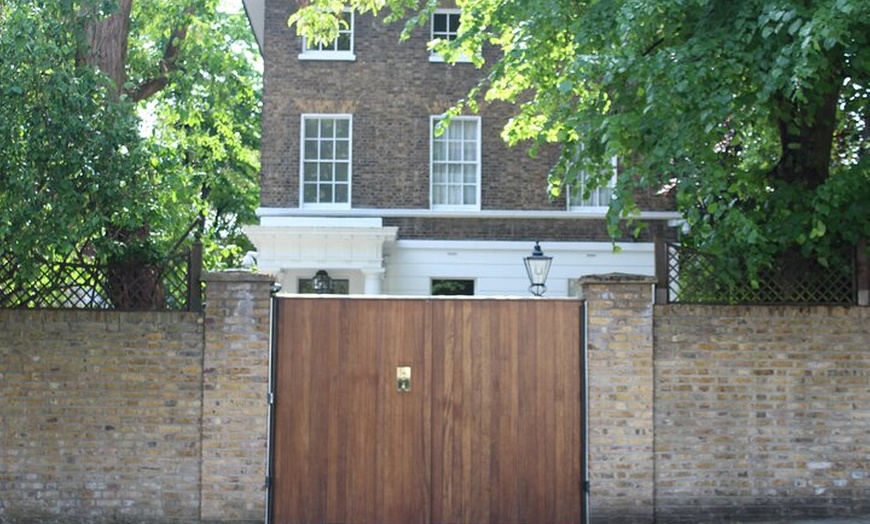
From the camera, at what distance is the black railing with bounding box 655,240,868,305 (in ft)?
34.7

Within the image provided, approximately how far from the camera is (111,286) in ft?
34.3

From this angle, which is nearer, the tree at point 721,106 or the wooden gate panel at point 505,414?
the tree at point 721,106

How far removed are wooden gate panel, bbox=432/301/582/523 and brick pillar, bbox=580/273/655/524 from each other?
0.18m

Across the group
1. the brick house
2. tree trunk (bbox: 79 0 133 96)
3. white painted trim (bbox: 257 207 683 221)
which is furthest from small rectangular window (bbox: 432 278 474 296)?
tree trunk (bbox: 79 0 133 96)

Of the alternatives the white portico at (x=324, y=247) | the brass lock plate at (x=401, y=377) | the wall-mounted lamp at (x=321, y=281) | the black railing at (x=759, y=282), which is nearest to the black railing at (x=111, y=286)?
the brass lock plate at (x=401, y=377)

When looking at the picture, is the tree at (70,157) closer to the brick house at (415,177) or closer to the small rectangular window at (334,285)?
the small rectangular window at (334,285)

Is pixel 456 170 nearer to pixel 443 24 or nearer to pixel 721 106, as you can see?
pixel 443 24

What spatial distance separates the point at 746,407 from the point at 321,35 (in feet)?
27.2

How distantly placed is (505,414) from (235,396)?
2.60m

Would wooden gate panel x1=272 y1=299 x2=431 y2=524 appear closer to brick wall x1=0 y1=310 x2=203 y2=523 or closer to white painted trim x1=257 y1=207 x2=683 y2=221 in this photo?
brick wall x1=0 y1=310 x2=203 y2=523

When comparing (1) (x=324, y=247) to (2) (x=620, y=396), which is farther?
(1) (x=324, y=247)

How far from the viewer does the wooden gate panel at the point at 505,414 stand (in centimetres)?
1023

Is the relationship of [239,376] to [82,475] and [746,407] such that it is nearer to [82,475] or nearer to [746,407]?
[82,475]

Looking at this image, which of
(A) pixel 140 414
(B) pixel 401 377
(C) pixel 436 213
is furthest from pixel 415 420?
(C) pixel 436 213
